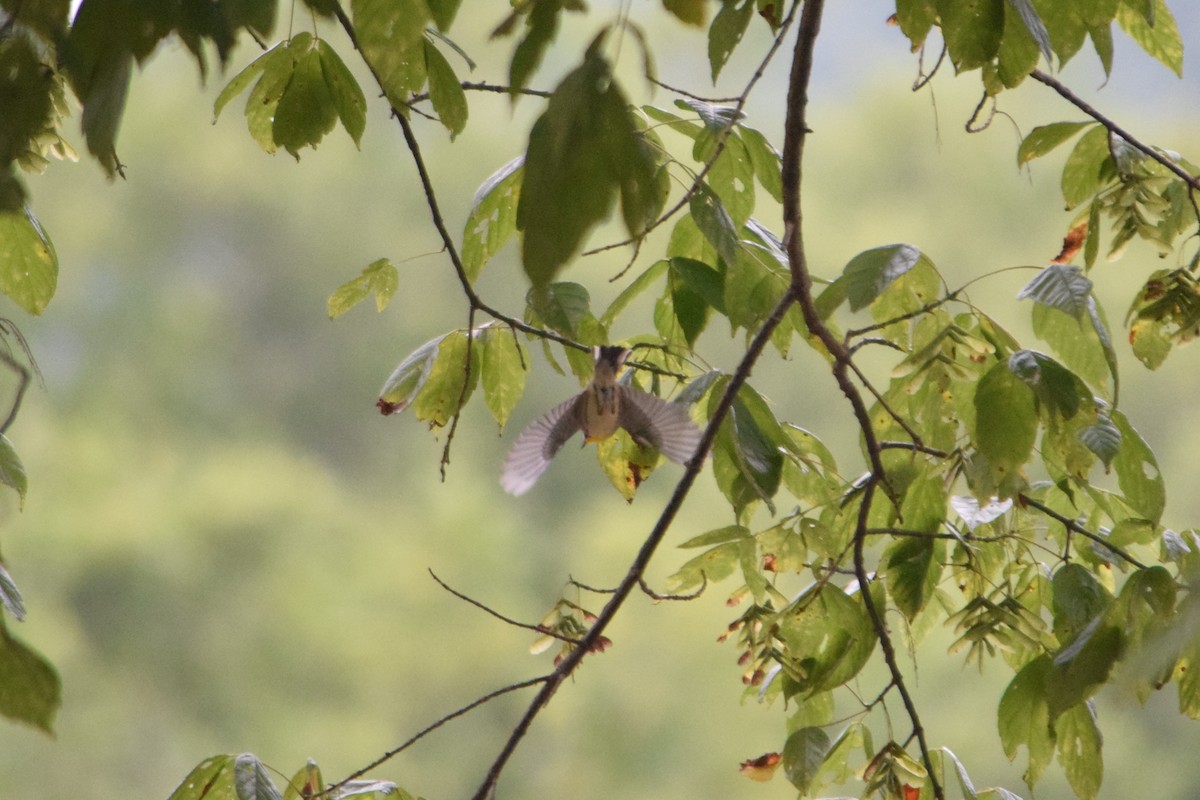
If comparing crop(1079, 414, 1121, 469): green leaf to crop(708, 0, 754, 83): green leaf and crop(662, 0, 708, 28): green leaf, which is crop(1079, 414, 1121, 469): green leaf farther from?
crop(662, 0, 708, 28): green leaf

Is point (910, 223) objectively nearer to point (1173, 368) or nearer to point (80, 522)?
point (1173, 368)

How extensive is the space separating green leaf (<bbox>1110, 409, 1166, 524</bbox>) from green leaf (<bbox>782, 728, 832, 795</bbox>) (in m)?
0.23

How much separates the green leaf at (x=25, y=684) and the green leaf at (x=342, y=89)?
0.46 metres

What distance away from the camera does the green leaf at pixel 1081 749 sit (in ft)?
2.18

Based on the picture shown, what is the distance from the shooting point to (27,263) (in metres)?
0.67

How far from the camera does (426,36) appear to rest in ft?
2.10

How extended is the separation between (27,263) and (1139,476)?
66cm

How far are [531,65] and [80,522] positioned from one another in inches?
156

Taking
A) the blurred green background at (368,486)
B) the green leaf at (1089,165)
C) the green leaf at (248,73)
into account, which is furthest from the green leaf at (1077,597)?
the blurred green background at (368,486)

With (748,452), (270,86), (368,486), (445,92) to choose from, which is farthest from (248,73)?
(368,486)

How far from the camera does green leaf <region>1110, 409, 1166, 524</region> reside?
0.65 metres

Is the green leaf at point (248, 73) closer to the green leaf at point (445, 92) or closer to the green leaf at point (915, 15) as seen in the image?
the green leaf at point (445, 92)

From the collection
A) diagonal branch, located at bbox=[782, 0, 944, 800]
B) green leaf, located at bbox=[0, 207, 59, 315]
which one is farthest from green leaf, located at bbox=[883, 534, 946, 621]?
green leaf, located at bbox=[0, 207, 59, 315]

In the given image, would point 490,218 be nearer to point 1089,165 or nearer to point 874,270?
point 874,270
